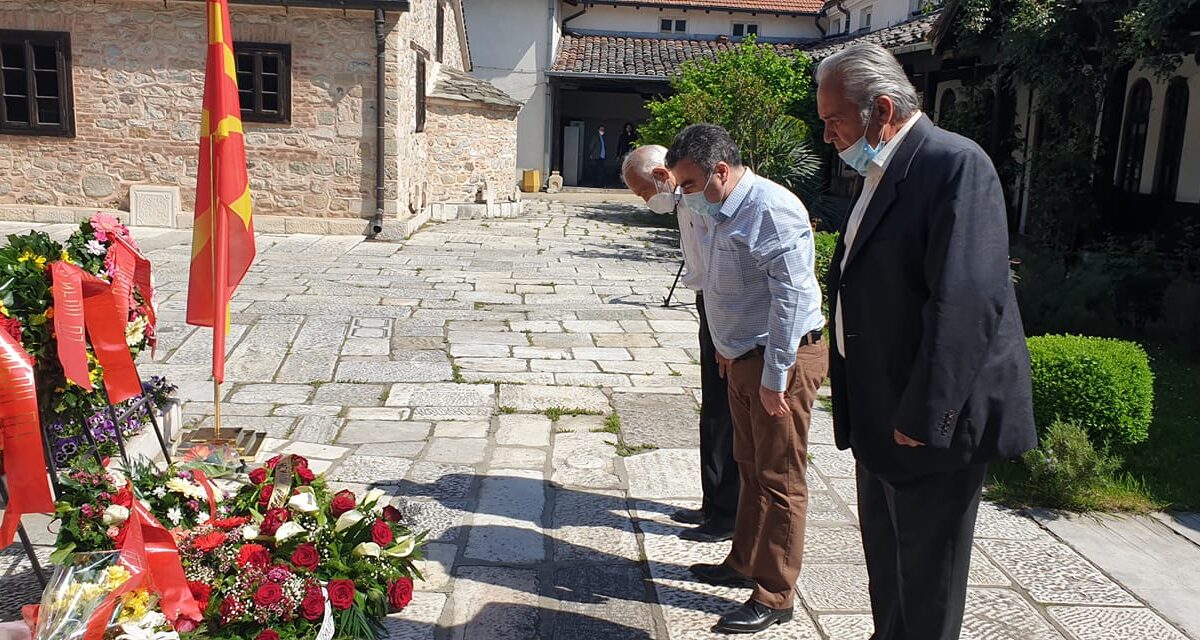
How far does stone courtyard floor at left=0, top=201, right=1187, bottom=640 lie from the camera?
10.9ft

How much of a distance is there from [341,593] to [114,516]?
71 centimetres

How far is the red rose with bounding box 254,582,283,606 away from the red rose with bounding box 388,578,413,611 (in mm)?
386

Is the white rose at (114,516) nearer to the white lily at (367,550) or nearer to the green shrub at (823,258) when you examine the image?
the white lily at (367,550)

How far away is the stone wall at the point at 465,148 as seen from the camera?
16.6 m

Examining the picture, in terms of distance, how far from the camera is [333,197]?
44.5ft

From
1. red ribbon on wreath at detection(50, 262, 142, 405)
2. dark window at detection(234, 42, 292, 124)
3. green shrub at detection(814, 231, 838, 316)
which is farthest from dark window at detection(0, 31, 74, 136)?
red ribbon on wreath at detection(50, 262, 142, 405)

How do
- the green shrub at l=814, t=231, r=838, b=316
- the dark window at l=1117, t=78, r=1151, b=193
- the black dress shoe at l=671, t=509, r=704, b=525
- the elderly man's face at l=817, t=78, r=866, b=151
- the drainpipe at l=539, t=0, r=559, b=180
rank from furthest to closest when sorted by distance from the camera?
the drainpipe at l=539, t=0, r=559, b=180 → the dark window at l=1117, t=78, r=1151, b=193 → the green shrub at l=814, t=231, r=838, b=316 → the black dress shoe at l=671, t=509, r=704, b=525 → the elderly man's face at l=817, t=78, r=866, b=151

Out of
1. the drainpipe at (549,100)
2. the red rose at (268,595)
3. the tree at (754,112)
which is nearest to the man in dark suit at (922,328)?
the red rose at (268,595)

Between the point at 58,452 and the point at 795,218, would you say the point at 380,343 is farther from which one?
the point at 795,218

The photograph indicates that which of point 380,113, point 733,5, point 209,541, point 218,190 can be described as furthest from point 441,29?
point 209,541

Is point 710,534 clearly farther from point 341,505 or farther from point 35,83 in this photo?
point 35,83

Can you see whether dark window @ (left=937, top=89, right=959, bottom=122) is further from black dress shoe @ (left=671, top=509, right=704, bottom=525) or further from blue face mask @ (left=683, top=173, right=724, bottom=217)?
blue face mask @ (left=683, top=173, right=724, bottom=217)

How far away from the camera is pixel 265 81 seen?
13.2 meters

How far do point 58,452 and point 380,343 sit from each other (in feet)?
12.1
